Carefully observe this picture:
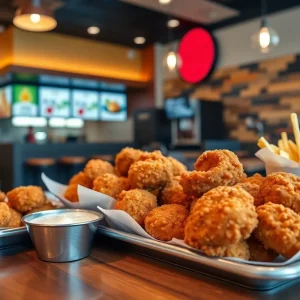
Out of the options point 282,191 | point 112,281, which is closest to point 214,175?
point 282,191

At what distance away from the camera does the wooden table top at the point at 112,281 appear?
76 centimetres

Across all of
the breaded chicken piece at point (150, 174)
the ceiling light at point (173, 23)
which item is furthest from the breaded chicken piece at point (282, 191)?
the ceiling light at point (173, 23)

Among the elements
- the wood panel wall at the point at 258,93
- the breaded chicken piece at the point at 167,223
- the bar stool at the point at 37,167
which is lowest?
the bar stool at the point at 37,167

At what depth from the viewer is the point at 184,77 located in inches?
308

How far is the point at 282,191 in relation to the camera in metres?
0.90

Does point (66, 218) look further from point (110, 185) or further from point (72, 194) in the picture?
point (72, 194)

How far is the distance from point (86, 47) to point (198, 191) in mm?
7826

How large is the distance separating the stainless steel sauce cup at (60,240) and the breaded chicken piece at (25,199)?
0.78 ft

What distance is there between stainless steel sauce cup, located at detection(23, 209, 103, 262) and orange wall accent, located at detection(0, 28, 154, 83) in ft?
22.6

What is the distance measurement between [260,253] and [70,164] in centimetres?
616

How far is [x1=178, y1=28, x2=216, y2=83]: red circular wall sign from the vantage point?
288 inches

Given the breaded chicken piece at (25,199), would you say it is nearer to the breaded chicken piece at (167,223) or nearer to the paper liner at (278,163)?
the breaded chicken piece at (167,223)

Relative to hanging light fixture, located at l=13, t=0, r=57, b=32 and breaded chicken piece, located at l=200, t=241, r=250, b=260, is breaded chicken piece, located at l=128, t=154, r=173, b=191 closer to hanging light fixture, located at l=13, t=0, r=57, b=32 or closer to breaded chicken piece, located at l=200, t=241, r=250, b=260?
breaded chicken piece, located at l=200, t=241, r=250, b=260

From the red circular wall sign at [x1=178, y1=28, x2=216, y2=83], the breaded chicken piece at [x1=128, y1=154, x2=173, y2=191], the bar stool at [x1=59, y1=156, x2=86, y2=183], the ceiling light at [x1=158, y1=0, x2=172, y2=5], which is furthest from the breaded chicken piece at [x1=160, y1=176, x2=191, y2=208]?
the red circular wall sign at [x1=178, y1=28, x2=216, y2=83]
